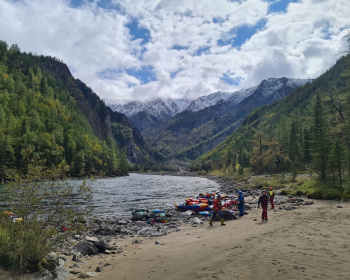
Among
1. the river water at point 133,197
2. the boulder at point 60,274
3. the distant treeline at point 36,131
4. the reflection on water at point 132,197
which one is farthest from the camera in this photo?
the distant treeline at point 36,131

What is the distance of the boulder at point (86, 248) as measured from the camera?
38.1ft

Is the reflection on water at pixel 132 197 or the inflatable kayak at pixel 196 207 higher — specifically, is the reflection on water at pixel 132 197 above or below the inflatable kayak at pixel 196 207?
below

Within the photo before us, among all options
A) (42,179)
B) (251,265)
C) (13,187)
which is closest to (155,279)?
(251,265)

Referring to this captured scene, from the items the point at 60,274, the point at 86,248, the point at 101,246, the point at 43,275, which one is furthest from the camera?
the point at 101,246

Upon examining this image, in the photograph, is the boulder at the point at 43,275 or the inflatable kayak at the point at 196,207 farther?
the inflatable kayak at the point at 196,207

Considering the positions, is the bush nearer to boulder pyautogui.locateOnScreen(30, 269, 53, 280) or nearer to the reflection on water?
boulder pyautogui.locateOnScreen(30, 269, 53, 280)

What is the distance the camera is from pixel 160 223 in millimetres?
21828

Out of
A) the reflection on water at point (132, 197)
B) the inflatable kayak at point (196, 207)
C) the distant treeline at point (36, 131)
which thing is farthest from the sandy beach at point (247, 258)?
the inflatable kayak at point (196, 207)

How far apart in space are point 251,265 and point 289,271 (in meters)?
1.27

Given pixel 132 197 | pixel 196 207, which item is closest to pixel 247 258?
pixel 196 207

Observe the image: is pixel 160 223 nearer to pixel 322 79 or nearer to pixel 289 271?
pixel 289 271

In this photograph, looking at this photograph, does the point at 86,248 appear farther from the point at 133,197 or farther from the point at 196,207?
the point at 133,197

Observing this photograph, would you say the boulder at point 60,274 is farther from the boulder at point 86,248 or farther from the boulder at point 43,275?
the boulder at point 86,248

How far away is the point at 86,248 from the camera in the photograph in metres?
11.8
